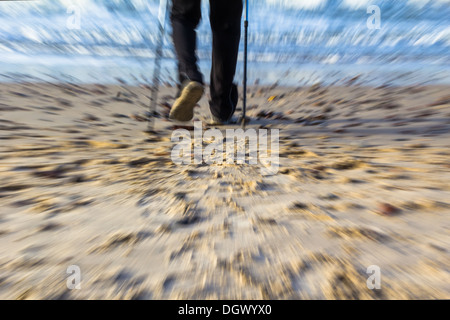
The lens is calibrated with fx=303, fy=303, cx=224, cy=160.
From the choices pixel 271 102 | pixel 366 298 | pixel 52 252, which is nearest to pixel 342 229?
pixel 366 298

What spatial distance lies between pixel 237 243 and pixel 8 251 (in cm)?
61

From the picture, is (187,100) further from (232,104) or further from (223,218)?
(223,218)

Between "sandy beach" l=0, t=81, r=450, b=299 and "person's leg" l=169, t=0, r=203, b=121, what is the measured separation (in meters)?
→ 0.51

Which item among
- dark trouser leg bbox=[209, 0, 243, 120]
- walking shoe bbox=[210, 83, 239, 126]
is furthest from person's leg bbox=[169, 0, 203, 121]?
walking shoe bbox=[210, 83, 239, 126]

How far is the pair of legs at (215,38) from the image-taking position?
91.4 inches

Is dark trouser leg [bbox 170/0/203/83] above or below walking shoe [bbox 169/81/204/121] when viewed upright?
above

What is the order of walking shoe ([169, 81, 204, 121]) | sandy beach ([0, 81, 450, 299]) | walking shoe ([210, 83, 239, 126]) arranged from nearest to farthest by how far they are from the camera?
sandy beach ([0, 81, 450, 299]) < walking shoe ([169, 81, 204, 121]) < walking shoe ([210, 83, 239, 126])

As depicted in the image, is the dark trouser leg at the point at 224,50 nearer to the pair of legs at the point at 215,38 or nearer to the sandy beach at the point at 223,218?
the pair of legs at the point at 215,38

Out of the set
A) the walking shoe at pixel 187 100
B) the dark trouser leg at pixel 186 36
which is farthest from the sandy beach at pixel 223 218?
the dark trouser leg at pixel 186 36

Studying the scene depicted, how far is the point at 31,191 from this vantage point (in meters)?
1.20

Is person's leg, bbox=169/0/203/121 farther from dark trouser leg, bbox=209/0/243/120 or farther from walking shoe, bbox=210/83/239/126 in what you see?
walking shoe, bbox=210/83/239/126

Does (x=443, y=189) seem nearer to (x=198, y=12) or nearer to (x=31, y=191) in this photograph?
(x=31, y=191)

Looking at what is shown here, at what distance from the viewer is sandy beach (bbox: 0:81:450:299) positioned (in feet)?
2.26

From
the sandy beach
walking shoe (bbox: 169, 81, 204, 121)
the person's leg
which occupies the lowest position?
the sandy beach
